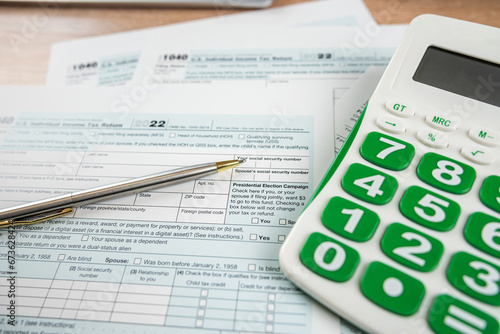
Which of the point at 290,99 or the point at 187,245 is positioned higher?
the point at 290,99

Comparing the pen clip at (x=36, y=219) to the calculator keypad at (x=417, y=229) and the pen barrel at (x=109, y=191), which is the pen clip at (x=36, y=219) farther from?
the calculator keypad at (x=417, y=229)

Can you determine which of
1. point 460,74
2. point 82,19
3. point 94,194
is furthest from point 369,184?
point 82,19

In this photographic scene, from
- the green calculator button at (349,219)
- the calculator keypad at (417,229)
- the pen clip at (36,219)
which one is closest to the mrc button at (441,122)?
the calculator keypad at (417,229)

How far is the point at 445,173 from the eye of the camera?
0.30 m

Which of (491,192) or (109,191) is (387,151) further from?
(109,191)

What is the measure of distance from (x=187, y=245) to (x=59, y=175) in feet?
0.52

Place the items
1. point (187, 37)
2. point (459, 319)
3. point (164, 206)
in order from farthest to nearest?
point (187, 37) < point (164, 206) < point (459, 319)

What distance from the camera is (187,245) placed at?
0.31 metres

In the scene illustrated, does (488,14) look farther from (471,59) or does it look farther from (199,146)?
(199,146)

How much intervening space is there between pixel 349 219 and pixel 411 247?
0.15 ft

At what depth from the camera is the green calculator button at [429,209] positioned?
274 millimetres

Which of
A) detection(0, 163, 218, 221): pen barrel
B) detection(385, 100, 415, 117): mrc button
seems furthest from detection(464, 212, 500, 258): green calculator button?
detection(0, 163, 218, 221): pen barrel

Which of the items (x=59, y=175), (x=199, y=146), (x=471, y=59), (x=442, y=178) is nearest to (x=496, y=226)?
(x=442, y=178)

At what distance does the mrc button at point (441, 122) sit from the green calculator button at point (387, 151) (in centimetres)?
3
